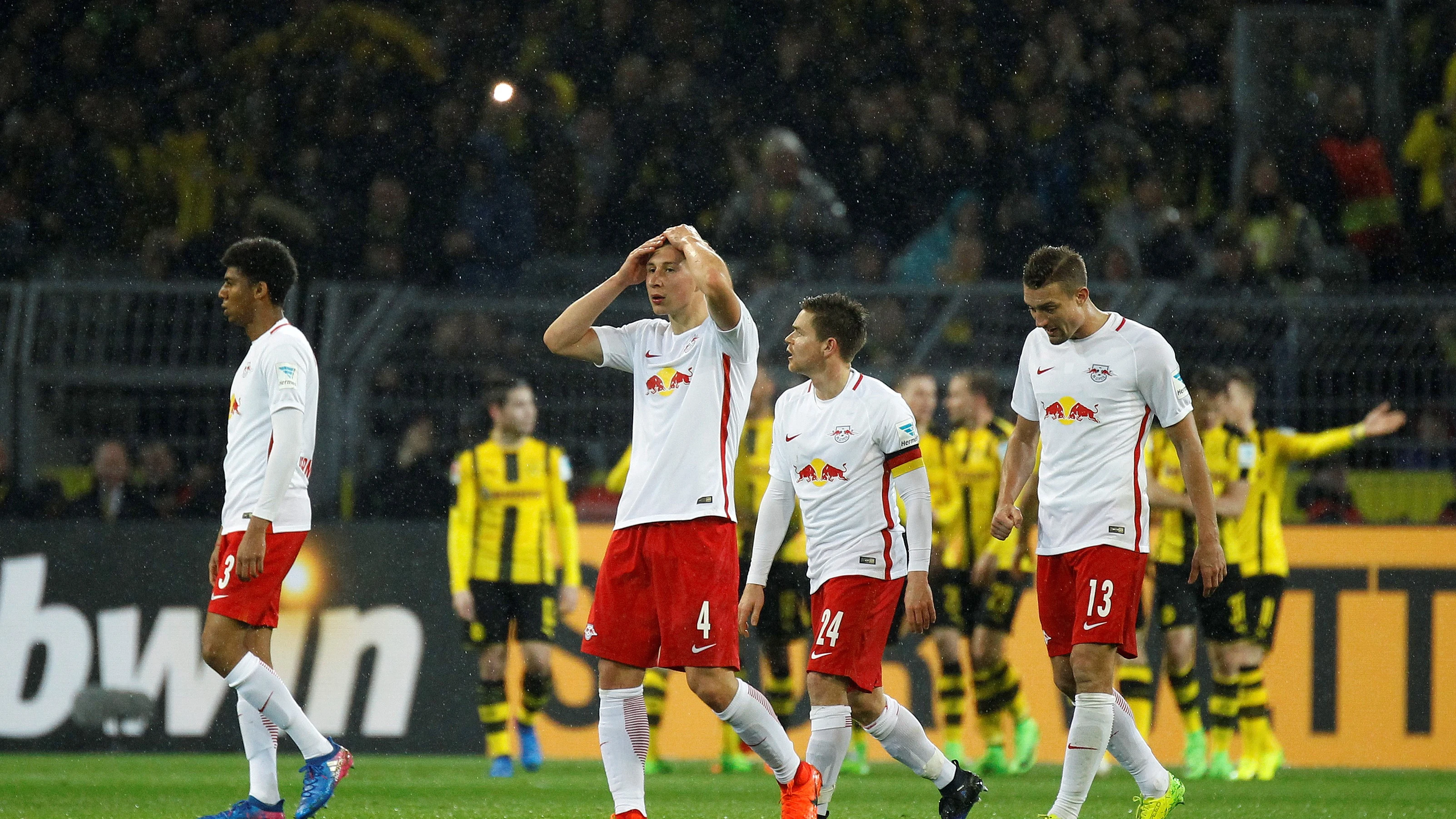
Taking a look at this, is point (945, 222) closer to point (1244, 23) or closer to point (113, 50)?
point (1244, 23)

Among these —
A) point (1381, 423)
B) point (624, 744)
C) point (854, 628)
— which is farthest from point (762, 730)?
point (1381, 423)

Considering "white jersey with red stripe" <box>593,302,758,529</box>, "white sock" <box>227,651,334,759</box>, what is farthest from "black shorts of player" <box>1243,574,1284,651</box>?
"white sock" <box>227,651,334,759</box>

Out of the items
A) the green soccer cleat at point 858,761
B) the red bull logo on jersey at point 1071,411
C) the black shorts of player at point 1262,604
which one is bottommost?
the green soccer cleat at point 858,761

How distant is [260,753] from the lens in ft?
20.5

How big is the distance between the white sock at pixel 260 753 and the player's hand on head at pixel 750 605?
5.66ft

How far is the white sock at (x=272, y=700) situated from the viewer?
6199 millimetres

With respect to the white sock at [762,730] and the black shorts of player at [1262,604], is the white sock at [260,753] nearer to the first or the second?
the white sock at [762,730]

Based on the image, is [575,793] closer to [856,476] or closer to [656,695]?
[656,695]

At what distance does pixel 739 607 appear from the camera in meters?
6.38

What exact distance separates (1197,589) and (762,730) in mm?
4804

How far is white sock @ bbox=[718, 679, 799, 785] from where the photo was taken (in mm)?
5773

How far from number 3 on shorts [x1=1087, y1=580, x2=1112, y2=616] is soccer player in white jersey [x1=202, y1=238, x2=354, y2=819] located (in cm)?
268

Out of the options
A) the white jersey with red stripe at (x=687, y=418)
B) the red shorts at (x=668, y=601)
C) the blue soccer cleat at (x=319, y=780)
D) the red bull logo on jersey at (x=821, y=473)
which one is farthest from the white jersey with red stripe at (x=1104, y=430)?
the blue soccer cleat at (x=319, y=780)

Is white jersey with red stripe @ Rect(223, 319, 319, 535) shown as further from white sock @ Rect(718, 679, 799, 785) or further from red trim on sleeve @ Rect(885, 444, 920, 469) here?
red trim on sleeve @ Rect(885, 444, 920, 469)
